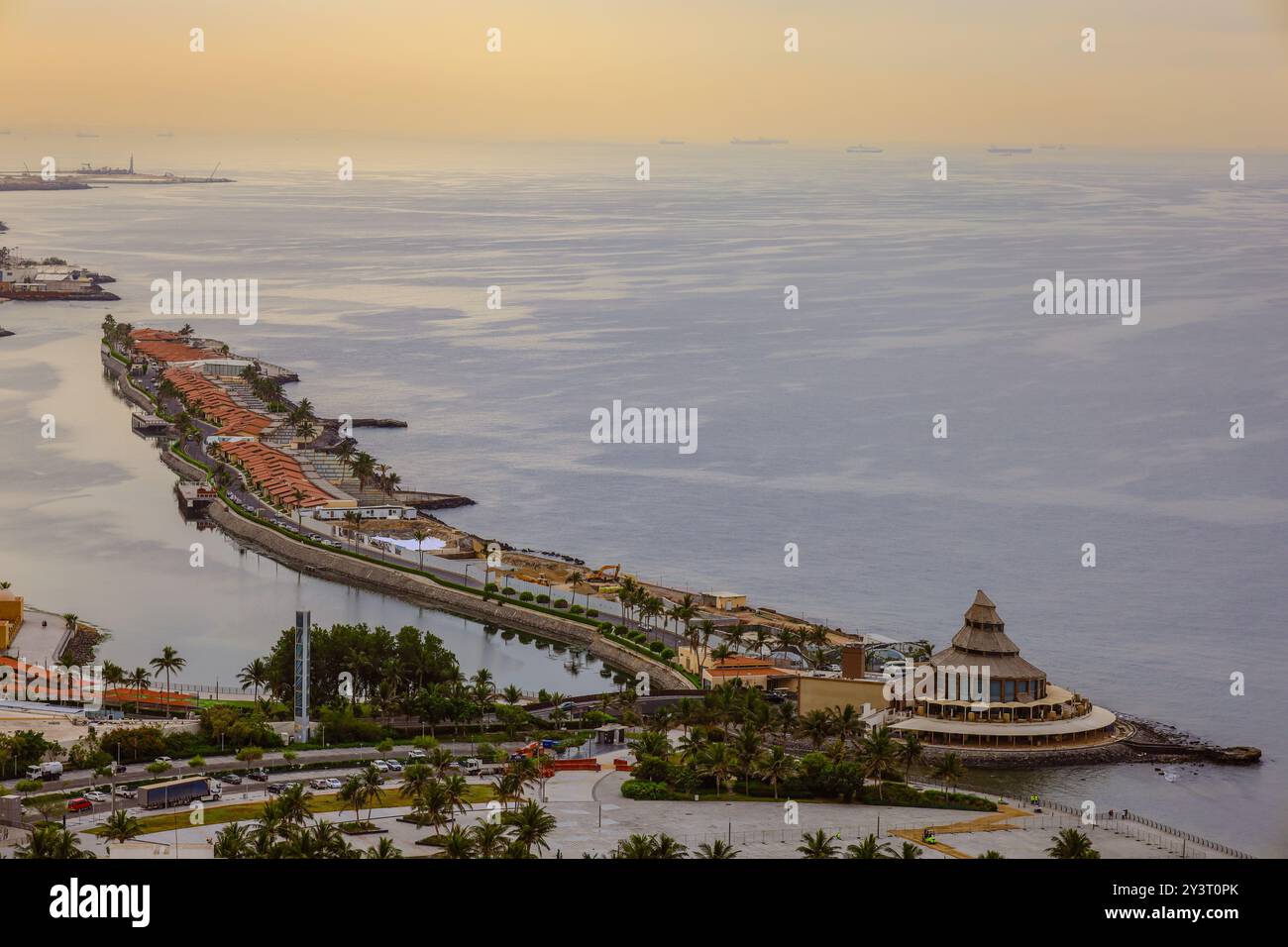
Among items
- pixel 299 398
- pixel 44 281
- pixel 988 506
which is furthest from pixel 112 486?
pixel 44 281

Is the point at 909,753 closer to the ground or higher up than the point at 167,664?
closer to the ground

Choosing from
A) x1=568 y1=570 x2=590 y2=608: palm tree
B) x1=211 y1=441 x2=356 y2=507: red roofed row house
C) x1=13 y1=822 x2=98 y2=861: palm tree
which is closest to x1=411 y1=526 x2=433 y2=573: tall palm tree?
x1=211 y1=441 x2=356 y2=507: red roofed row house

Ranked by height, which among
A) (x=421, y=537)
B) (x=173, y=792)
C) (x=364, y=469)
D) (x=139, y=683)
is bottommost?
(x=173, y=792)

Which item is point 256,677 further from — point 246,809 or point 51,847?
point 51,847

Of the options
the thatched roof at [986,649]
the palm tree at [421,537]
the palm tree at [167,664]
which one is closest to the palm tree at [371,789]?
the palm tree at [167,664]

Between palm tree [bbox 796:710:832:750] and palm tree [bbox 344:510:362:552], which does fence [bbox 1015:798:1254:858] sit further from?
palm tree [bbox 344:510:362:552]

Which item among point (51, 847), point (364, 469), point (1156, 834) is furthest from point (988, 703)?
point (364, 469)

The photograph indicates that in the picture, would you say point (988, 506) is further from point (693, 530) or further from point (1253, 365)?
point (1253, 365)
